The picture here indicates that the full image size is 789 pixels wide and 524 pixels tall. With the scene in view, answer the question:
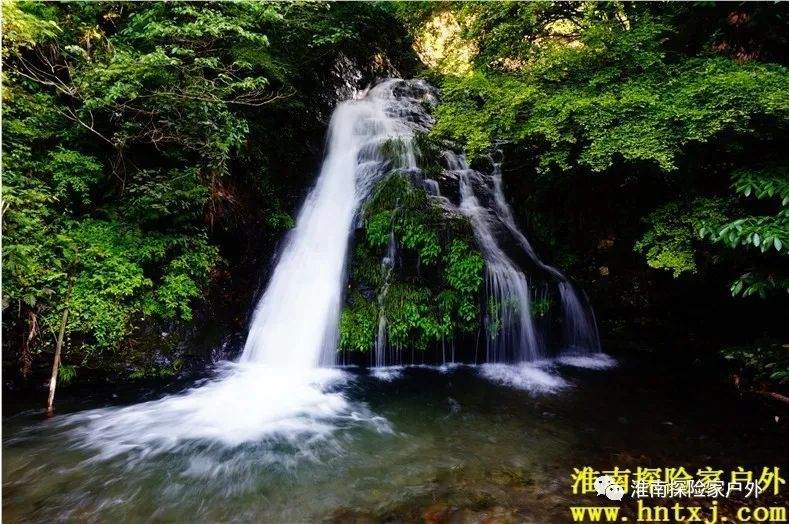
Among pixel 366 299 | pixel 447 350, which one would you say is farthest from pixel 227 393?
pixel 447 350

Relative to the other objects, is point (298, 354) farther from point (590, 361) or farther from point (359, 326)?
point (590, 361)

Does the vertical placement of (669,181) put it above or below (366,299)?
above

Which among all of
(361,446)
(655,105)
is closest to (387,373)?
(361,446)

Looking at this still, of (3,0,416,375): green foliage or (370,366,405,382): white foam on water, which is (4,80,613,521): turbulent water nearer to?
(370,366,405,382): white foam on water

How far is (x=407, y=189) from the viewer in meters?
8.53

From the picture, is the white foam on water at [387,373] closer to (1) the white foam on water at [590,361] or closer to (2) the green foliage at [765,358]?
(1) the white foam on water at [590,361]

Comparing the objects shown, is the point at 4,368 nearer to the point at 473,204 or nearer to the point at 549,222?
the point at 473,204

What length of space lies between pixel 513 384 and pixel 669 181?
404 cm

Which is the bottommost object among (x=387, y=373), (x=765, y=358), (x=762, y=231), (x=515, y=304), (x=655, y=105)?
(x=387, y=373)

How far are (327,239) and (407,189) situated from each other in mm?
1993

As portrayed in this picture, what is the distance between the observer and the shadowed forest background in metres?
5.25

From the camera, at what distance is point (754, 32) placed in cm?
555

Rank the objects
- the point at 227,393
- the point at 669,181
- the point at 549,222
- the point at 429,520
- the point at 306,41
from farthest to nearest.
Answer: the point at 306,41
the point at 549,222
the point at 669,181
the point at 227,393
the point at 429,520

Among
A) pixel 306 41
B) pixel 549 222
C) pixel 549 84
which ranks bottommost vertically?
pixel 549 222
